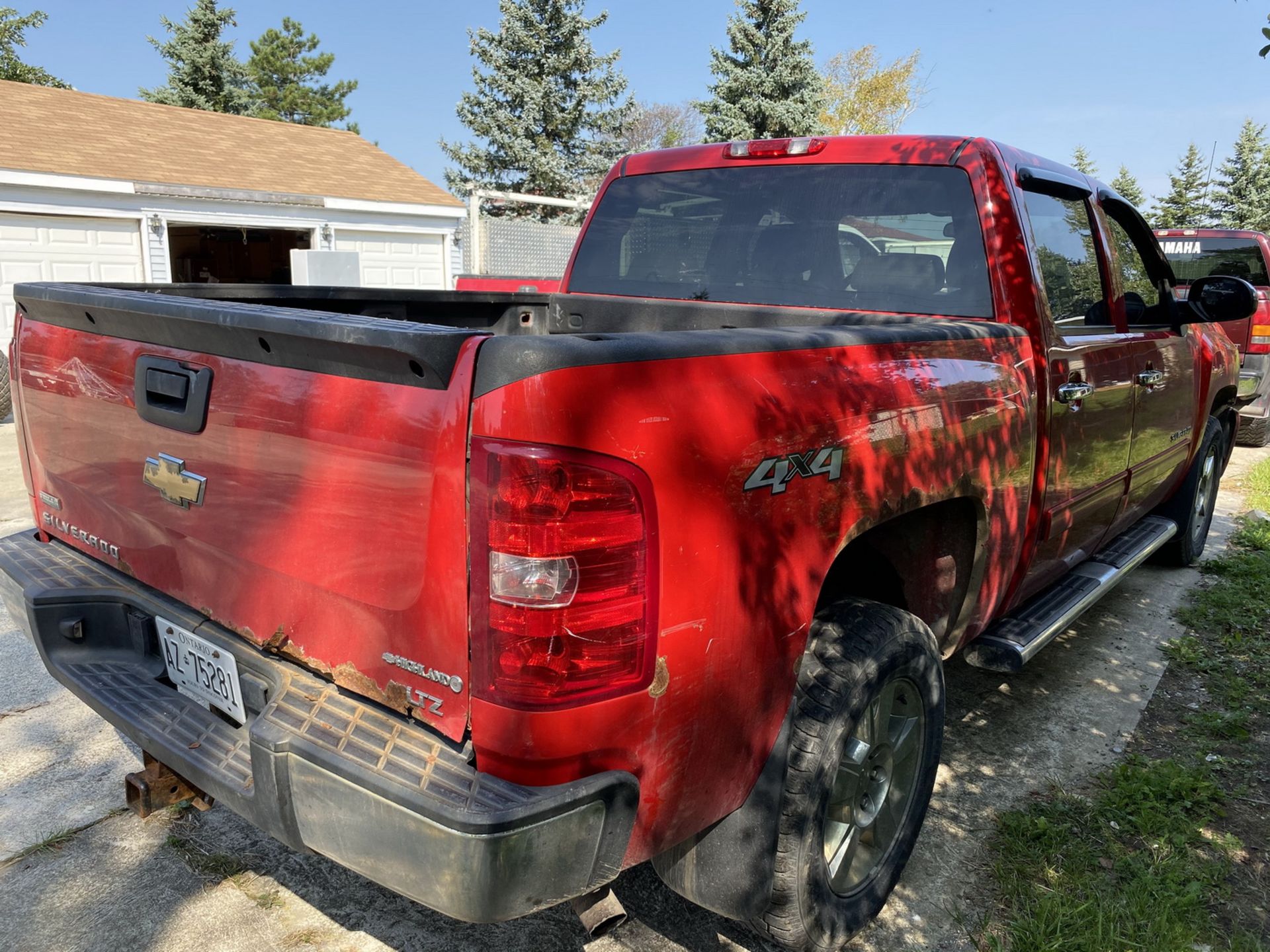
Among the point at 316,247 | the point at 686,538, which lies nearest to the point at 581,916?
the point at 686,538

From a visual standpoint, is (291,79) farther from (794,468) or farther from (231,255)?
(794,468)

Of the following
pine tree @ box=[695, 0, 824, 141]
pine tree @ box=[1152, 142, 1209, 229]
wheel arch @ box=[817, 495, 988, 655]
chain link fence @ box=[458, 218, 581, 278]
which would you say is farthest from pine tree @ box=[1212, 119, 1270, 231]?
wheel arch @ box=[817, 495, 988, 655]

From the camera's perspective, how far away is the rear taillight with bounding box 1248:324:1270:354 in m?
9.24

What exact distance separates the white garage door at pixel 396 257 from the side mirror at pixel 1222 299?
14467mm

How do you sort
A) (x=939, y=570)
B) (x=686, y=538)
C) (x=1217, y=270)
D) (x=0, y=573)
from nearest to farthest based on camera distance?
(x=686, y=538) < (x=0, y=573) < (x=939, y=570) < (x=1217, y=270)

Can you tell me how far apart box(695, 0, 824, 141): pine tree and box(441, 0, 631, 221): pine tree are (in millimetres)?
4434

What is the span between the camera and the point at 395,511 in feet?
5.53

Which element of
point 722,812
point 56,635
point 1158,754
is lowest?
point 1158,754

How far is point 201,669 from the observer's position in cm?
215

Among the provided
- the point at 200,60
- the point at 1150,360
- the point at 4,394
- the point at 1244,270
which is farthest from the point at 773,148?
the point at 200,60

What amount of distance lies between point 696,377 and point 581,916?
1127 mm

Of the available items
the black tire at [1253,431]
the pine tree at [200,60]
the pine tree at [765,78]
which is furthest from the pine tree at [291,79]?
the black tire at [1253,431]

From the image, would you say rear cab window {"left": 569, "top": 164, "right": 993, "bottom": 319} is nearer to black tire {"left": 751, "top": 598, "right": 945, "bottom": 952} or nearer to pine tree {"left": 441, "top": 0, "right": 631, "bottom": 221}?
black tire {"left": 751, "top": 598, "right": 945, "bottom": 952}

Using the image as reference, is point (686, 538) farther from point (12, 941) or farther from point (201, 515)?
point (12, 941)
